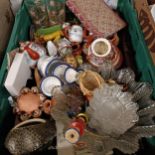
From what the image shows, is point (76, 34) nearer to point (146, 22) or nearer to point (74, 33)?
point (74, 33)

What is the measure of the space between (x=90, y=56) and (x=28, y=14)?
356mm

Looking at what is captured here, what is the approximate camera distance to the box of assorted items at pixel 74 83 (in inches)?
28.3

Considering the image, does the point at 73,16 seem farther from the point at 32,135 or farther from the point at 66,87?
the point at 32,135

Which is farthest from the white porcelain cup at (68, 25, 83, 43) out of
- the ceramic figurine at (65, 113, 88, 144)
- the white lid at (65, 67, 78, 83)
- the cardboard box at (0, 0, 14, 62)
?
the ceramic figurine at (65, 113, 88, 144)

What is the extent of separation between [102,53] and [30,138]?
366mm

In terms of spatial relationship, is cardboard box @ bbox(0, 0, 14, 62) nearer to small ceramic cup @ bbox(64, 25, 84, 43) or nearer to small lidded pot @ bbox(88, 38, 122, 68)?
small ceramic cup @ bbox(64, 25, 84, 43)

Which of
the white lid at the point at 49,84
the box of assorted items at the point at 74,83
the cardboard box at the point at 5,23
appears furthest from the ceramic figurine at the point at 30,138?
the cardboard box at the point at 5,23

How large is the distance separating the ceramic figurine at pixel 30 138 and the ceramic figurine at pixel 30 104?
0.08 m

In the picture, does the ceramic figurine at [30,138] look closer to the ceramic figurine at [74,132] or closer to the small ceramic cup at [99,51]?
the ceramic figurine at [74,132]

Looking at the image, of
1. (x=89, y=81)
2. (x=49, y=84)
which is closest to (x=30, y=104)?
(x=49, y=84)

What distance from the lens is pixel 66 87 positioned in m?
0.82

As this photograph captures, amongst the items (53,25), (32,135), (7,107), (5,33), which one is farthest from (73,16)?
(32,135)

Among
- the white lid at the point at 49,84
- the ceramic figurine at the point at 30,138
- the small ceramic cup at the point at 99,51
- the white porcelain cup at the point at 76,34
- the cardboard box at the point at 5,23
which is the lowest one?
the ceramic figurine at the point at 30,138

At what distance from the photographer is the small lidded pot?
96 centimetres
